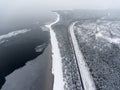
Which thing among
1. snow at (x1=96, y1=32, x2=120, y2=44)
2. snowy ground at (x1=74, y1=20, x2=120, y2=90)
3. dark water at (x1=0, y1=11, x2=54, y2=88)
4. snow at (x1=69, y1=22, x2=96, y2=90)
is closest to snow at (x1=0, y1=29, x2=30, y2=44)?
dark water at (x1=0, y1=11, x2=54, y2=88)

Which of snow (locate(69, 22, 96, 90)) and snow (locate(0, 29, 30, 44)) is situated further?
snow (locate(0, 29, 30, 44))

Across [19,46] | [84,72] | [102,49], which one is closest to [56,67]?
[84,72]

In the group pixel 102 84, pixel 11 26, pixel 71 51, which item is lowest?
pixel 102 84

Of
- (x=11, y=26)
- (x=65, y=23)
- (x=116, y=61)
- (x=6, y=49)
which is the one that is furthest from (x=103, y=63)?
(x=11, y=26)

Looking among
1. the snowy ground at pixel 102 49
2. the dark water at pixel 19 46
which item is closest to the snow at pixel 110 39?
the snowy ground at pixel 102 49

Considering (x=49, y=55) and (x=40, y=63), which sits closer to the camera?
(x=40, y=63)

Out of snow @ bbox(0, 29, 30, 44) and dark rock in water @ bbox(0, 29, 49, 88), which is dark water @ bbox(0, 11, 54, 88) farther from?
snow @ bbox(0, 29, 30, 44)

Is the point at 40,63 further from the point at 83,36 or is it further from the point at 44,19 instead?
the point at 44,19

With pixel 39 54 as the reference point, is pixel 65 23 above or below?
above

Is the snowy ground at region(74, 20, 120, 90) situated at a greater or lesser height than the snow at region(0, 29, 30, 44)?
lesser
